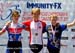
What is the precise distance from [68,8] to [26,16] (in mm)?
475

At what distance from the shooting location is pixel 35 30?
2.28 m

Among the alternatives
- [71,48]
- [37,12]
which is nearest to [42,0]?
[37,12]

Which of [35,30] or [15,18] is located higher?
[15,18]

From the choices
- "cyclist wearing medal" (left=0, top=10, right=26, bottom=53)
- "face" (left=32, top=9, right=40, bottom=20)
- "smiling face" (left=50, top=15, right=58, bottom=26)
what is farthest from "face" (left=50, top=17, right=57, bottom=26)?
"cyclist wearing medal" (left=0, top=10, right=26, bottom=53)

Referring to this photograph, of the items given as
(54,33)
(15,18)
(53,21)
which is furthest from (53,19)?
(15,18)

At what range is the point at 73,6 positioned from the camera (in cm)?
226

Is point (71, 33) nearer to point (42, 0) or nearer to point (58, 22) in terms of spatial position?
point (58, 22)

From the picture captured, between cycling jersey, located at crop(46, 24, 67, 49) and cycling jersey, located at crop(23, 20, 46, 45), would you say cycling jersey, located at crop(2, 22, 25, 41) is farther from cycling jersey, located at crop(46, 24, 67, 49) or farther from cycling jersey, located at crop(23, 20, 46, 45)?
cycling jersey, located at crop(46, 24, 67, 49)

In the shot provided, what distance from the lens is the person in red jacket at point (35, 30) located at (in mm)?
2268

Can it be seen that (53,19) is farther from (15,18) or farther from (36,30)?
(15,18)

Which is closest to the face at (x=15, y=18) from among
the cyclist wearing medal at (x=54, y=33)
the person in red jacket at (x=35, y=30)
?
the person in red jacket at (x=35, y=30)

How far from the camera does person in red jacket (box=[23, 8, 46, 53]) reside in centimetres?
227

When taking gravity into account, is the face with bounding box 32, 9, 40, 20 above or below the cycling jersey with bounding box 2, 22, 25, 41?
above

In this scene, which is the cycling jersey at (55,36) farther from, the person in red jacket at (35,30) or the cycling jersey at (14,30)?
the cycling jersey at (14,30)
